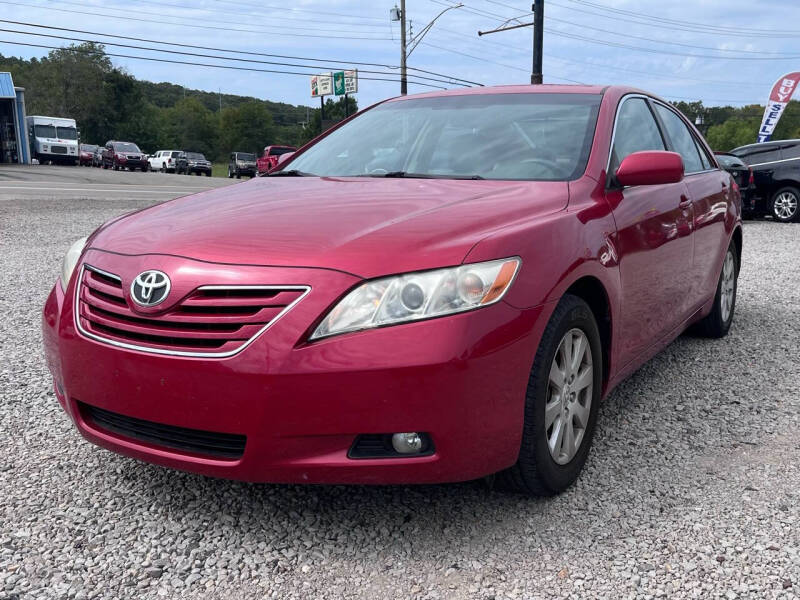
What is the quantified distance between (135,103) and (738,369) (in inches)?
3425

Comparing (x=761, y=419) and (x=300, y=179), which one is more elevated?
(x=300, y=179)

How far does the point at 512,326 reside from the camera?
2.26m

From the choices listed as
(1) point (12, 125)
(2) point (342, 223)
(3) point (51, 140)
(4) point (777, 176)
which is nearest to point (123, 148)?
(3) point (51, 140)

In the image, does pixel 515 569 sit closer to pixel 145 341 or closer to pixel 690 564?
pixel 690 564

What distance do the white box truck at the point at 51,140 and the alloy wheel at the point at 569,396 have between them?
46366 mm

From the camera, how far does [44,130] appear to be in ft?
143

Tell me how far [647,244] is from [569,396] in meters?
0.96

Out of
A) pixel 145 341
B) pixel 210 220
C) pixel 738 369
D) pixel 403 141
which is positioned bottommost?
pixel 738 369

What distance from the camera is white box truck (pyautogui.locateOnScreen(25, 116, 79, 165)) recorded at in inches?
1705

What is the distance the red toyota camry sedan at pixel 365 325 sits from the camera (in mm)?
2123

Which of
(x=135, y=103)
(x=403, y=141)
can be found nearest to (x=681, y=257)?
(x=403, y=141)

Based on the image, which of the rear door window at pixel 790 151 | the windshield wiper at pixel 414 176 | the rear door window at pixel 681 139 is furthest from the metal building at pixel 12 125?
the windshield wiper at pixel 414 176

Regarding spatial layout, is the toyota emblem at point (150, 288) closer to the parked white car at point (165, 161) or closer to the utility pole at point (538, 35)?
the utility pole at point (538, 35)

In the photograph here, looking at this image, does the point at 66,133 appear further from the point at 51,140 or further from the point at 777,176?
the point at 777,176
